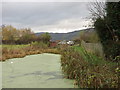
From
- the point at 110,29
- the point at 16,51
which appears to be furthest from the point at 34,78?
the point at 16,51

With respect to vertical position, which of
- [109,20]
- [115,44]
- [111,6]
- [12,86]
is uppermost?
[111,6]

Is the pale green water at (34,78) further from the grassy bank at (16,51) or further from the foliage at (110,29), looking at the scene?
the grassy bank at (16,51)

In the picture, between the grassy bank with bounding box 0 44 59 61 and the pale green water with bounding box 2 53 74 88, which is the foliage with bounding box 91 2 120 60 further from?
the grassy bank with bounding box 0 44 59 61

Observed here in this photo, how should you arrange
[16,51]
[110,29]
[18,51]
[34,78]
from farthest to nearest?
[18,51] < [16,51] < [110,29] < [34,78]

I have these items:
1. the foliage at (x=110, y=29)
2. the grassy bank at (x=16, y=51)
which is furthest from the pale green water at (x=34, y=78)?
the grassy bank at (x=16, y=51)

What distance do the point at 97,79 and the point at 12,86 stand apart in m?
2.16

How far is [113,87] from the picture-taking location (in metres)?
3.05

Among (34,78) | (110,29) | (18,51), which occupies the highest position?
(110,29)

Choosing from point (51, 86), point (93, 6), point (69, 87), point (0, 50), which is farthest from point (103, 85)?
point (0, 50)

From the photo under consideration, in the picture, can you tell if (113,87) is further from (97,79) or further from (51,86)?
(51,86)

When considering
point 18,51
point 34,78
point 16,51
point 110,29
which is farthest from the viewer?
point 18,51

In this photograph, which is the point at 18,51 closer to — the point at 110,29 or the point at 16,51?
the point at 16,51

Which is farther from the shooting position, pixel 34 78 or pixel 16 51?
pixel 16 51

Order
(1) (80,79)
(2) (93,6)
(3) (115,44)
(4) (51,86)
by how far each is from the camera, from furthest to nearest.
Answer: (2) (93,6), (3) (115,44), (4) (51,86), (1) (80,79)
